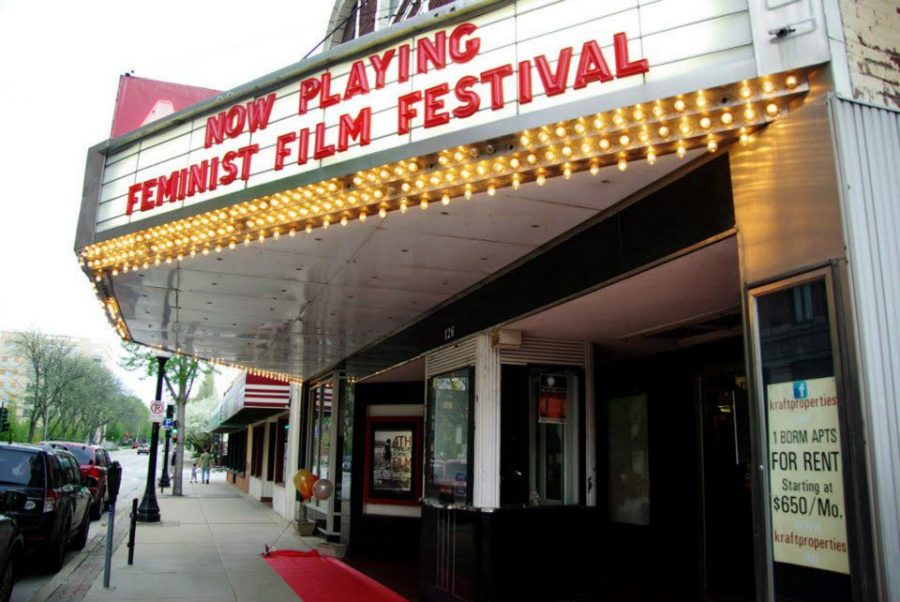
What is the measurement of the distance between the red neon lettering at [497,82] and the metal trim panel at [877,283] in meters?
2.10

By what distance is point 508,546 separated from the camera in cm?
797

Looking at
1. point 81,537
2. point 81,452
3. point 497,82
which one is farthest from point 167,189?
point 81,452

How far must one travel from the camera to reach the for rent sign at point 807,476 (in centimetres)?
380

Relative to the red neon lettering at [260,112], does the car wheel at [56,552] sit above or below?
below

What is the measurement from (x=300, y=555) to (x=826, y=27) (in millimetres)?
12017

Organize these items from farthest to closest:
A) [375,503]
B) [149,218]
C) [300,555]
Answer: [375,503] → [300,555] → [149,218]

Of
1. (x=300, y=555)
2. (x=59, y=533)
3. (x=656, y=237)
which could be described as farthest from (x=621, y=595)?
(x=59, y=533)

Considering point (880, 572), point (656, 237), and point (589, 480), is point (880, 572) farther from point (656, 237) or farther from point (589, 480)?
point (589, 480)

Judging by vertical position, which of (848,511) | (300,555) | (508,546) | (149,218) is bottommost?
(300,555)

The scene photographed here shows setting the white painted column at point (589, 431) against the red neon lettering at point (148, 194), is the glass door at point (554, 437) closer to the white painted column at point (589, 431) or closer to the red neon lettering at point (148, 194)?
the white painted column at point (589, 431)

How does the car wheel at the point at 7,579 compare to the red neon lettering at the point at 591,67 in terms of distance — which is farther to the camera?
the car wheel at the point at 7,579

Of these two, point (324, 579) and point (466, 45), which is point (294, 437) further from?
point (466, 45)

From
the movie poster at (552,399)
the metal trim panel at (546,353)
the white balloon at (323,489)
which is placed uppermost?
the metal trim panel at (546,353)

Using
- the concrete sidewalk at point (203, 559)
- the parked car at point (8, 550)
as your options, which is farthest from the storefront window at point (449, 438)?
the parked car at point (8, 550)
